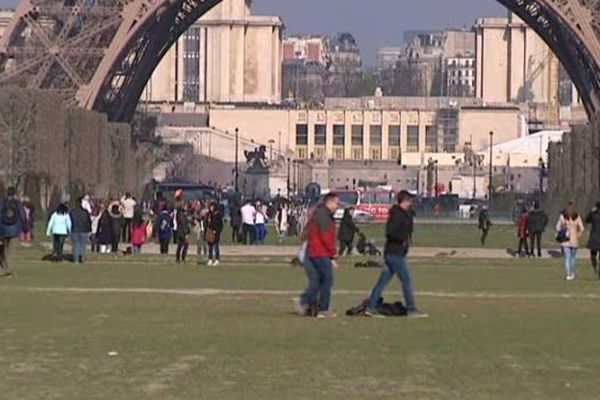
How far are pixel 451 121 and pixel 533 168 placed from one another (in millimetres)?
25021

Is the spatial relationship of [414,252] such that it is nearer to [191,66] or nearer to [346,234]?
[346,234]

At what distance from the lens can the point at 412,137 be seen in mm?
162250

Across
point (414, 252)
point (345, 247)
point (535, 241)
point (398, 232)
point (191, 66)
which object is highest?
point (191, 66)

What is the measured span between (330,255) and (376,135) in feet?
441

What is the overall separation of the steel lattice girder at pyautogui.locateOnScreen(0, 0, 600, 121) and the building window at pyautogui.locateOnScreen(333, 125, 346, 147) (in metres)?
81.9

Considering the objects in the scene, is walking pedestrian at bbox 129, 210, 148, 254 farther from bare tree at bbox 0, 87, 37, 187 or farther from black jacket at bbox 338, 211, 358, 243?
bare tree at bbox 0, 87, 37, 187

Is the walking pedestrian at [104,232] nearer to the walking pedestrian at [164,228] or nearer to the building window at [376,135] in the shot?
the walking pedestrian at [164,228]

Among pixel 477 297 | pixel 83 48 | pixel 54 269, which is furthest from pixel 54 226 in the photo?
pixel 83 48

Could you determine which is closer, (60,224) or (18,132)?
(60,224)

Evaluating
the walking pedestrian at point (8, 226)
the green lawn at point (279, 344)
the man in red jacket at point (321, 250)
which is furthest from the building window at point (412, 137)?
the man in red jacket at point (321, 250)

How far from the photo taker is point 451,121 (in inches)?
6275

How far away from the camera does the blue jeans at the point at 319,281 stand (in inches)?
1010

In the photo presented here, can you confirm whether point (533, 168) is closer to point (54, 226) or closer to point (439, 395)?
point (54, 226)

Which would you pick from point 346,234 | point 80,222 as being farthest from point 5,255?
point 346,234
